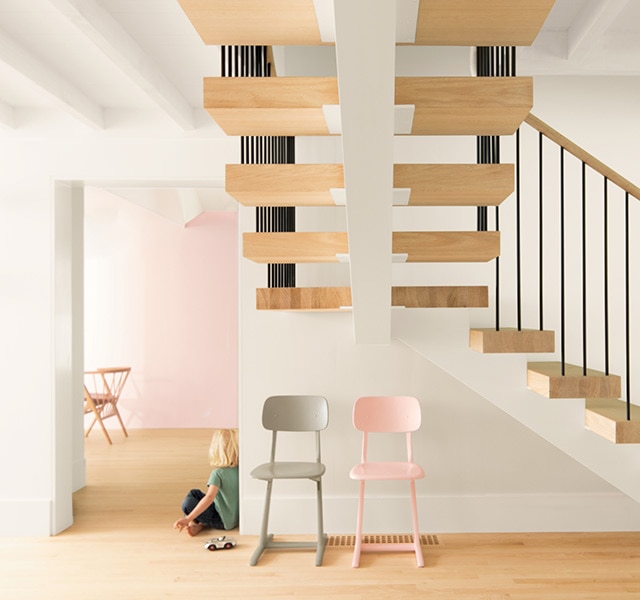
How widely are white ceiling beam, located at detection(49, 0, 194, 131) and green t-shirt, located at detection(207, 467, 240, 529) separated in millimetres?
2284

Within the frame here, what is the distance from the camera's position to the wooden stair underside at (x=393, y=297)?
3547 millimetres

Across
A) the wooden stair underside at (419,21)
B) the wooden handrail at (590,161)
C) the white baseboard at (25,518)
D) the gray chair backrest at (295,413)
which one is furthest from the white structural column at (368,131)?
the white baseboard at (25,518)

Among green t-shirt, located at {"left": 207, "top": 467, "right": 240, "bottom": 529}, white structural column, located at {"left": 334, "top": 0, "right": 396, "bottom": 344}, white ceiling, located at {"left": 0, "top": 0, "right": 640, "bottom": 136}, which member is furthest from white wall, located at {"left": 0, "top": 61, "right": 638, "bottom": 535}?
white structural column, located at {"left": 334, "top": 0, "right": 396, "bottom": 344}

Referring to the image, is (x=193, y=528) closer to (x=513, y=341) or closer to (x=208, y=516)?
(x=208, y=516)

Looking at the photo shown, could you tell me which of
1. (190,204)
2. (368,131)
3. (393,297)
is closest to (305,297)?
(393,297)

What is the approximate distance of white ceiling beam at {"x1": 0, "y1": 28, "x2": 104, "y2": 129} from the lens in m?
3.64

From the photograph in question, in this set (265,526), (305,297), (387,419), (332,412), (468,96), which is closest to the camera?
(468,96)

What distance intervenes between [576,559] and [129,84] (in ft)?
12.5

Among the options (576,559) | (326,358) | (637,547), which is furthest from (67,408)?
(637,547)

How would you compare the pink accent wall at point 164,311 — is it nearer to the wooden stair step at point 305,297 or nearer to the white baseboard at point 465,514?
the white baseboard at point 465,514

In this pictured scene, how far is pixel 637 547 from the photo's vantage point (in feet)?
14.4

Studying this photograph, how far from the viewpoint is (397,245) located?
3.14 meters

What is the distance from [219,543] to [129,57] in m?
2.80

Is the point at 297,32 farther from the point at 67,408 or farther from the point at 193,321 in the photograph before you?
the point at 193,321
